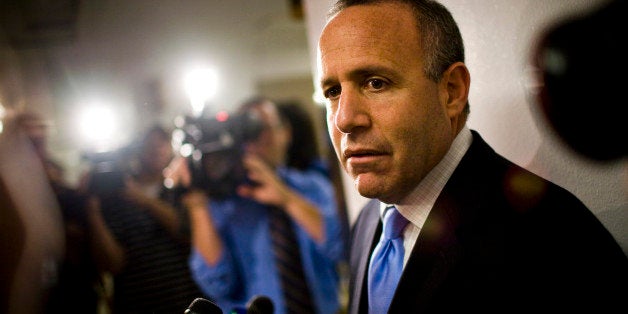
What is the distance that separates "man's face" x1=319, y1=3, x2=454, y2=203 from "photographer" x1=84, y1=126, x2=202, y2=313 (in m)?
1.63

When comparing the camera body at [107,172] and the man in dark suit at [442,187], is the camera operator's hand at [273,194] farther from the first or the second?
the man in dark suit at [442,187]

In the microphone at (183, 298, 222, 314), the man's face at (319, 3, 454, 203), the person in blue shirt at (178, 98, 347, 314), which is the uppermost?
the man's face at (319, 3, 454, 203)

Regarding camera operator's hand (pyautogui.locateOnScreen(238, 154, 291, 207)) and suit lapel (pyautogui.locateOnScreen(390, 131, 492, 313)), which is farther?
camera operator's hand (pyautogui.locateOnScreen(238, 154, 291, 207))

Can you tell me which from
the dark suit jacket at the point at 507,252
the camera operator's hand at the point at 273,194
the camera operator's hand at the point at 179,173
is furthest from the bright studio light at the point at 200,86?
Answer: the dark suit jacket at the point at 507,252

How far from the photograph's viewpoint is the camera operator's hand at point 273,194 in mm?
2291

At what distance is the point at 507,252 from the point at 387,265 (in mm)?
313

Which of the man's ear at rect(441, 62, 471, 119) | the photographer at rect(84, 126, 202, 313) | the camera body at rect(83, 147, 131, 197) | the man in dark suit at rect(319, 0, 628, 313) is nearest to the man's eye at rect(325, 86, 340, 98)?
the man in dark suit at rect(319, 0, 628, 313)

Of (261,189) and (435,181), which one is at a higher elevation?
(435,181)

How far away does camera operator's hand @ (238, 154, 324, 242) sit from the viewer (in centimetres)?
229

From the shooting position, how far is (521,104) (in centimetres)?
96

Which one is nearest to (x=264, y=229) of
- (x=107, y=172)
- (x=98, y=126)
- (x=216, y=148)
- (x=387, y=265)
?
(x=216, y=148)

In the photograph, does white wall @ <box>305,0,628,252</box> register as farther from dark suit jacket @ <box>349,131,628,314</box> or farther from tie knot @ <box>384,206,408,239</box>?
tie knot @ <box>384,206,408,239</box>

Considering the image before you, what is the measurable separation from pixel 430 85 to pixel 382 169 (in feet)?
0.67

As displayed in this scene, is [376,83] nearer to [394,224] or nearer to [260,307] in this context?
[394,224]
